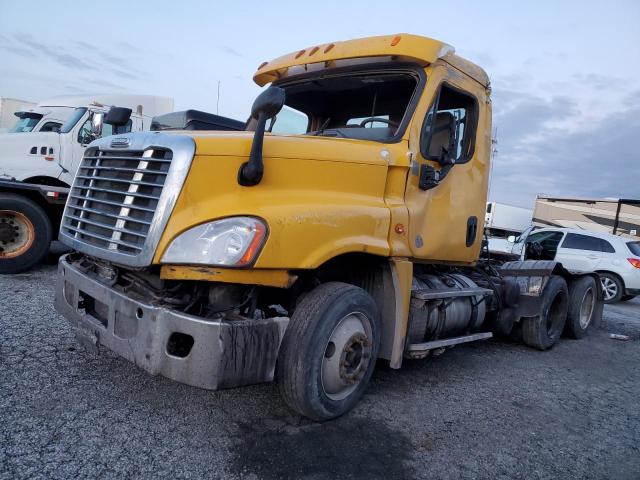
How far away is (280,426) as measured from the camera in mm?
3098

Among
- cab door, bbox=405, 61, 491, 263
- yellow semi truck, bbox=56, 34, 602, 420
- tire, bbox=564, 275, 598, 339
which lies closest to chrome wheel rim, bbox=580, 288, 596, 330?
tire, bbox=564, 275, 598, 339

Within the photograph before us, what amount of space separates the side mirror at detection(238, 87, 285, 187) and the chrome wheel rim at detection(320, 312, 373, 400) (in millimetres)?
1074

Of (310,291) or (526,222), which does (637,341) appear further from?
(526,222)

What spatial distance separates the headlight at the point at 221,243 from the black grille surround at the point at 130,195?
0.15 metres

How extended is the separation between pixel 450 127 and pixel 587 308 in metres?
4.49

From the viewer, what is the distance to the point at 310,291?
3232 millimetres

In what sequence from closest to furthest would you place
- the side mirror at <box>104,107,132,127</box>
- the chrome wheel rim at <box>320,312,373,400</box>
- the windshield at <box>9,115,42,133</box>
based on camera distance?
the chrome wheel rim at <box>320,312,373,400</box> → the side mirror at <box>104,107,132,127</box> → the windshield at <box>9,115,42,133</box>

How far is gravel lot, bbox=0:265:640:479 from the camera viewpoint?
102 inches

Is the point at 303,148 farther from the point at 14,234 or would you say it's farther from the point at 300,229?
the point at 14,234

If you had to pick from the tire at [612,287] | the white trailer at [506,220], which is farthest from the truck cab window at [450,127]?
the white trailer at [506,220]

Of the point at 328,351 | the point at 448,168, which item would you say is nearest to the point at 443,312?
the point at 448,168

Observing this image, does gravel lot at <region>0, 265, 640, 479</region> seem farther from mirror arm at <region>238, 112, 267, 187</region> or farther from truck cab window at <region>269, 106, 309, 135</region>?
truck cab window at <region>269, 106, 309, 135</region>

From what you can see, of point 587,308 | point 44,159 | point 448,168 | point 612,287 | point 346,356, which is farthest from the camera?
point 612,287

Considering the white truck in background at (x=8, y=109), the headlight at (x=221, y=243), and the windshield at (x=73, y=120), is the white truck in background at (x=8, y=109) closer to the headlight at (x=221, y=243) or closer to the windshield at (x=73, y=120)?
the windshield at (x=73, y=120)
